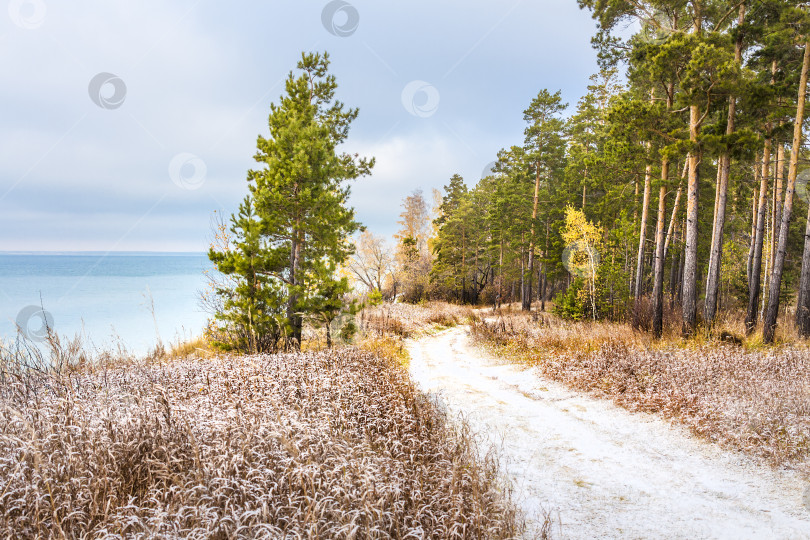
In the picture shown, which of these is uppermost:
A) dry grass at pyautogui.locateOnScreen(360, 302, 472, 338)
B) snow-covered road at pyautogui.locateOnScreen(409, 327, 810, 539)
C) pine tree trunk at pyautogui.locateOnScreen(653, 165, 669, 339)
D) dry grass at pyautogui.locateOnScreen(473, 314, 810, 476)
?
pine tree trunk at pyautogui.locateOnScreen(653, 165, 669, 339)

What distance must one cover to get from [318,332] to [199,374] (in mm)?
4594

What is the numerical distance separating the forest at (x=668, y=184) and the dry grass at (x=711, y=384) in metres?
3.65

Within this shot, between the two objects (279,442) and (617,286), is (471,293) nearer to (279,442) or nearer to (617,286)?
(617,286)

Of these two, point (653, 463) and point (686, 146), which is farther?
point (686, 146)

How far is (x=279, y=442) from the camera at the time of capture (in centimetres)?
315

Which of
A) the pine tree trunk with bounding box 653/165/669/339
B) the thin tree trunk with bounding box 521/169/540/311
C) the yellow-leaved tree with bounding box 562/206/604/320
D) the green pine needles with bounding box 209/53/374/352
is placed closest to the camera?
the green pine needles with bounding box 209/53/374/352

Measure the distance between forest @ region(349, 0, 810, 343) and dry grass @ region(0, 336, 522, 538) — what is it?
1140 centimetres

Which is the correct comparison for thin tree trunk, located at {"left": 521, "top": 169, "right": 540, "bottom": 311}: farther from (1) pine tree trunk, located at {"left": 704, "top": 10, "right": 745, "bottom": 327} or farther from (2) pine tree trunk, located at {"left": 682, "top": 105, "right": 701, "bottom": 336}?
(2) pine tree trunk, located at {"left": 682, "top": 105, "right": 701, "bottom": 336}

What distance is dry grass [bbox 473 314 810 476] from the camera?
15.2 feet

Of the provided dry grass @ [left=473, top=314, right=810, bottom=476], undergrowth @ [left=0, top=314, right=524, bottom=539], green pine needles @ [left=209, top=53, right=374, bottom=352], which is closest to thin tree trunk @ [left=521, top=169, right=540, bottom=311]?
dry grass @ [left=473, top=314, right=810, bottom=476]

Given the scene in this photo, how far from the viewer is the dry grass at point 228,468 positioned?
7.46ft

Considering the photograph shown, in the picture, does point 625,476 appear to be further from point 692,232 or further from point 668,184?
point 668,184

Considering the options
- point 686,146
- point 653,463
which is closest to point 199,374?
point 653,463

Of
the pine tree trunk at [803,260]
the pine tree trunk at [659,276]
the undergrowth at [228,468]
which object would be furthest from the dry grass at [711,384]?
the undergrowth at [228,468]
